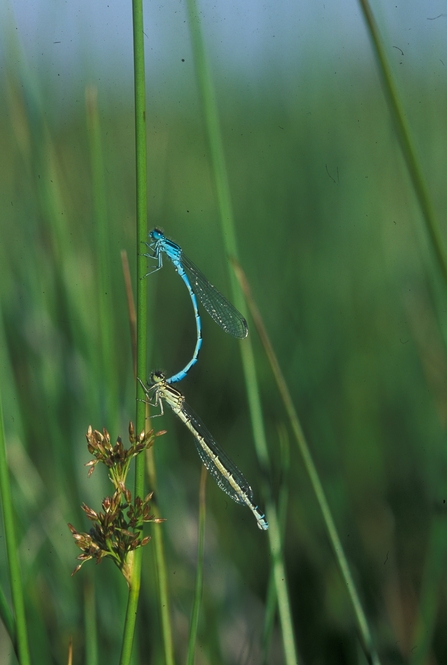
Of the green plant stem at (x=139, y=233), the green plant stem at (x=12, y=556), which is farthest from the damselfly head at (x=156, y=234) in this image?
the green plant stem at (x=12, y=556)

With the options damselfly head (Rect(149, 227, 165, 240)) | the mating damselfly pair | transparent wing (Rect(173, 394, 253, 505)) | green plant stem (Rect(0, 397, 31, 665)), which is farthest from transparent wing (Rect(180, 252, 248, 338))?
green plant stem (Rect(0, 397, 31, 665))

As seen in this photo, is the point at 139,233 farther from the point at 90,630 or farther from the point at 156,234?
the point at 90,630

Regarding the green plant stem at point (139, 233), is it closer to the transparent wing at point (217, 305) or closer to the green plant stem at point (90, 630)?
the green plant stem at point (90, 630)

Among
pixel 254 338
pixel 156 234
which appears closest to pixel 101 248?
pixel 156 234

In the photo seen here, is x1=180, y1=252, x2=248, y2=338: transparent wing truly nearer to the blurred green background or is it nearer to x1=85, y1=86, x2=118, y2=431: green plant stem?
the blurred green background

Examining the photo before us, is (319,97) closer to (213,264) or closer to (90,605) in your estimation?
(213,264)

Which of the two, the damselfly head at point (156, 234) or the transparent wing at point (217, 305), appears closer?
the transparent wing at point (217, 305)
